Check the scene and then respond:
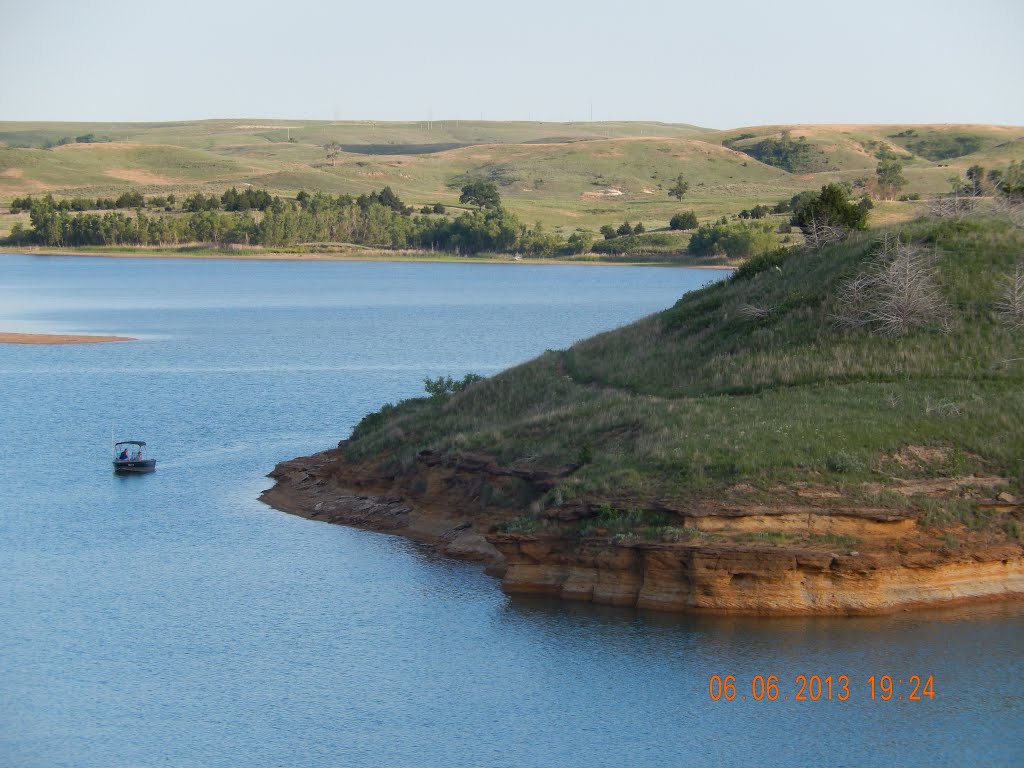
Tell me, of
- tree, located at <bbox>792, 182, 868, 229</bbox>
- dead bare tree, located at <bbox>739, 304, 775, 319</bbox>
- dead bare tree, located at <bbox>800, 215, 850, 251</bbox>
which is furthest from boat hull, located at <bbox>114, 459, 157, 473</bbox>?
tree, located at <bbox>792, 182, 868, 229</bbox>

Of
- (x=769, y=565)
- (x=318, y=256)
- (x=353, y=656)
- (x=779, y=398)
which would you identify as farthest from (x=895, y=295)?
(x=318, y=256)

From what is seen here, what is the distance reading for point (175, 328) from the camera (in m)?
103

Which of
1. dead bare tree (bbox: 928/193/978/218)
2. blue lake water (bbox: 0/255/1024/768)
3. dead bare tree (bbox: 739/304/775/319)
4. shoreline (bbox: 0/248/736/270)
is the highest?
dead bare tree (bbox: 928/193/978/218)

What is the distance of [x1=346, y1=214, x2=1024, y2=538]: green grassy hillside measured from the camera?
3431 centimetres

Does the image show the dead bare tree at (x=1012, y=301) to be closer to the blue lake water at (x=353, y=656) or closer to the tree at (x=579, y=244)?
→ the blue lake water at (x=353, y=656)

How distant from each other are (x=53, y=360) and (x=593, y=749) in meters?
65.1

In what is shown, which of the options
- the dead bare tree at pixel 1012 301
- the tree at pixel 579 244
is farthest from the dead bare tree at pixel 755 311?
the tree at pixel 579 244

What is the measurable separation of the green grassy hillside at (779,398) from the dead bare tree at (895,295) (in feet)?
0.47

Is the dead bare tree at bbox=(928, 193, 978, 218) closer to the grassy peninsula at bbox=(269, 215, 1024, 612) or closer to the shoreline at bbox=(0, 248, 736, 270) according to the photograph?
the grassy peninsula at bbox=(269, 215, 1024, 612)

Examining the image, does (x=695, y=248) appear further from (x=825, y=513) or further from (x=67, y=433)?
(x=825, y=513)

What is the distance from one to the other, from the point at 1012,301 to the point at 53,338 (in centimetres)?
6969
